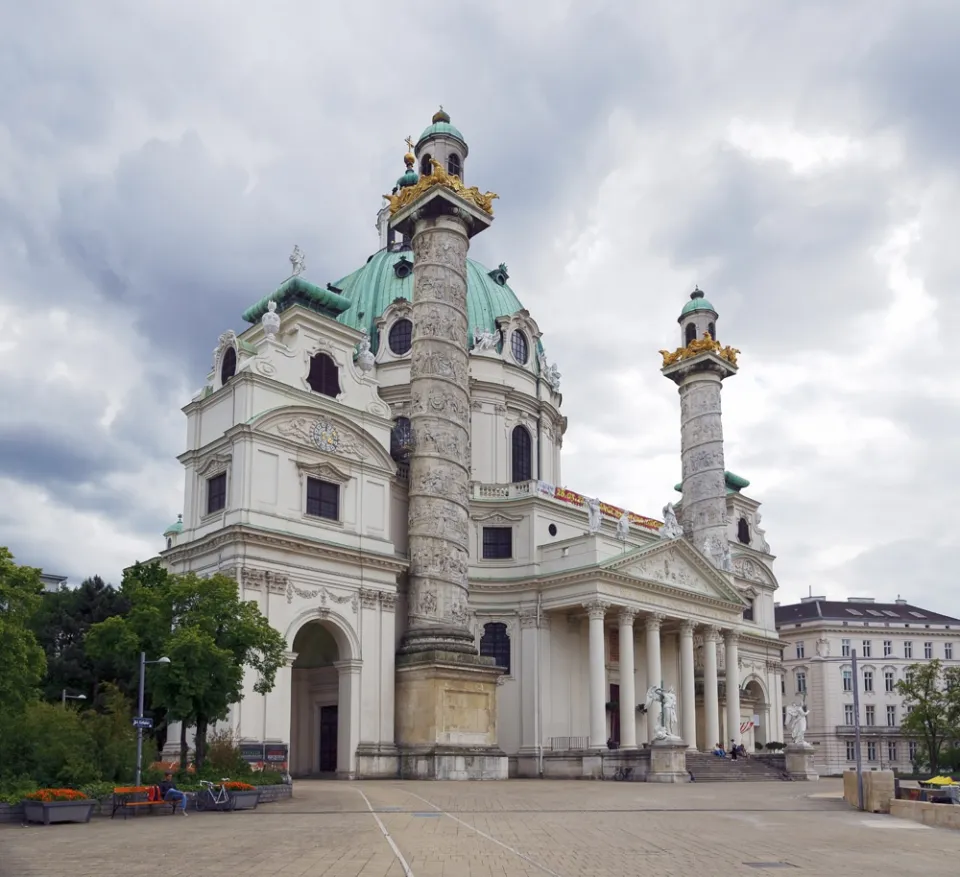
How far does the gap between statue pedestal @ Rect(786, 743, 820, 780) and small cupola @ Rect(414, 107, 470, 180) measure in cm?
3342

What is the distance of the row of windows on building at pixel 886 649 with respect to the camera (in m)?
98.9

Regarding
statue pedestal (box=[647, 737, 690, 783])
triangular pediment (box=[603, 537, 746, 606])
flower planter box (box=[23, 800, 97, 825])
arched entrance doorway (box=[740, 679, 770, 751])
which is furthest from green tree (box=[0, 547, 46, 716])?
arched entrance doorway (box=[740, 679, 770, 751])

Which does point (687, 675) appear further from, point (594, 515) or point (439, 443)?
point (439, 443)

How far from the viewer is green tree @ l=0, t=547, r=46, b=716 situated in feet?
99.3

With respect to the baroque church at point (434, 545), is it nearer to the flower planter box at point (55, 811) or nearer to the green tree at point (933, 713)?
the green tree at point (933, 713)

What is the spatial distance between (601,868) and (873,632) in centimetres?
9165

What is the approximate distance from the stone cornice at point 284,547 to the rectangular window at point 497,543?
9215mm

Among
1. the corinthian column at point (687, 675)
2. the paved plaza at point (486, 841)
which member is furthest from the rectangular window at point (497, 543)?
the paved plaza at point (486, 841)

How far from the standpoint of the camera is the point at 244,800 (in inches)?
1095

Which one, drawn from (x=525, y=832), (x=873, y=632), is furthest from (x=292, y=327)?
(x=873, y=632)

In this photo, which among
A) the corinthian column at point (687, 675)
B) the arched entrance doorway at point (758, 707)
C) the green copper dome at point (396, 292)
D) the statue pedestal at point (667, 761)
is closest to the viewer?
the statue pedestal at point (667, 761)

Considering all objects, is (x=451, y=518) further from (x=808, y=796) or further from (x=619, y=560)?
(x=808, y=796)

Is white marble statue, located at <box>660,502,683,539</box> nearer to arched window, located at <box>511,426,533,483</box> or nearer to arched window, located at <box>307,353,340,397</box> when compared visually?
arched window, located at <box>511,426,533,483</box>

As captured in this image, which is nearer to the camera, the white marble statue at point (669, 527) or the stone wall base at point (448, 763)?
the stone wall base at point (448, 763)
